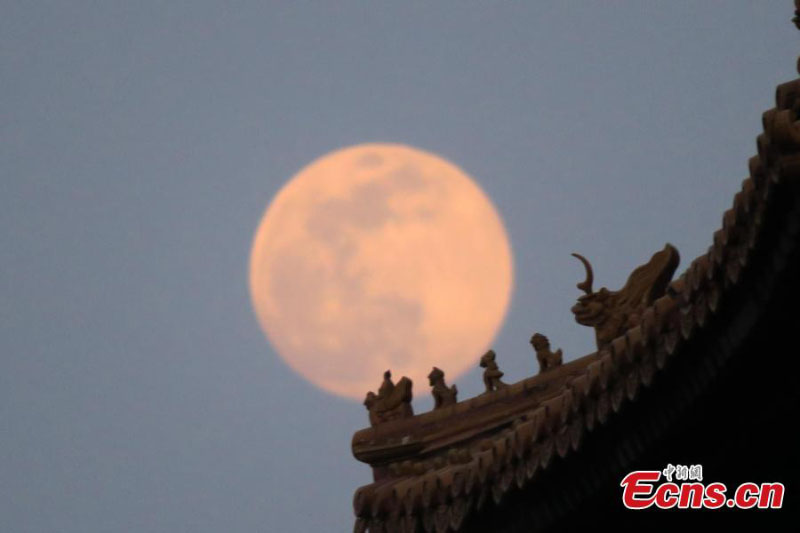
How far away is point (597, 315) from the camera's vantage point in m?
9.54

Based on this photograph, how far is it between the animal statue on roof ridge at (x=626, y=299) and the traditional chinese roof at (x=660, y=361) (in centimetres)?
108

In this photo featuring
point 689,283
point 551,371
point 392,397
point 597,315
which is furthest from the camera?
point 392,397

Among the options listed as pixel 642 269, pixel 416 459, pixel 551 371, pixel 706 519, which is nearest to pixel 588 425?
pixel 706 519

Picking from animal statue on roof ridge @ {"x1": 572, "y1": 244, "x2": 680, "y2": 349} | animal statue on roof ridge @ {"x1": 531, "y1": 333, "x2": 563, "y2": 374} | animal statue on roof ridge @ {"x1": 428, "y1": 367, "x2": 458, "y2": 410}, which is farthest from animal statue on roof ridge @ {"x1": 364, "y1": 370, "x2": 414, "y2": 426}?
animal statue on roof ridge @ {"x1": 572, "y1": 244, "x2": 680, "y2": 349}

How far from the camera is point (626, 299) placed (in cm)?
957

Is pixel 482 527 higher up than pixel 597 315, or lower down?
lower down

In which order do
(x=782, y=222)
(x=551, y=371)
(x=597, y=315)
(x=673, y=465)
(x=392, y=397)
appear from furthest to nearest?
(x=392, y=397)
(x=551, y=371)
(x=597, y=315)
(x=673, y=465)
(x=782, y=222)

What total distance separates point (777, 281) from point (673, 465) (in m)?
1.68

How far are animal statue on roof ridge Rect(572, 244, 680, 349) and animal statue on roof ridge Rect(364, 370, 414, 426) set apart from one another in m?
2.60

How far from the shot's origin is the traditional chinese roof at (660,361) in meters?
6.13

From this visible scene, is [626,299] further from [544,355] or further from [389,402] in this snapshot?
[389,402]

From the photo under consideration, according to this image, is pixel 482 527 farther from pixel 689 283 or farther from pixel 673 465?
pixel 689 283

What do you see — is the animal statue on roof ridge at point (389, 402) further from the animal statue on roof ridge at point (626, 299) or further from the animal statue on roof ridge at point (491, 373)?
the animal statue on roof ridge at point (626, 299)

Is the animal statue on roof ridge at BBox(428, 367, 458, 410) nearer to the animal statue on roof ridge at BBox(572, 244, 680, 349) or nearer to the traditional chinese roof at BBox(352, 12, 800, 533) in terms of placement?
the traditional chinese roof at BBox(352, 12, 800, 533)
